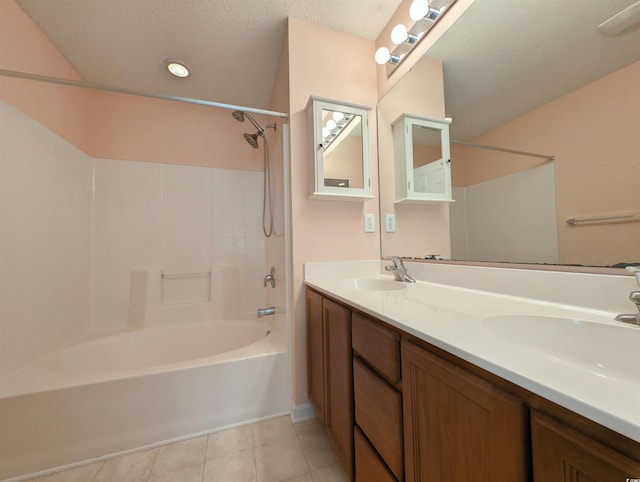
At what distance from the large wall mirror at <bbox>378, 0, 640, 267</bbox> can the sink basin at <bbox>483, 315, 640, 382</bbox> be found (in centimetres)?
23

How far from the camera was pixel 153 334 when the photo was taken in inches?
70.3

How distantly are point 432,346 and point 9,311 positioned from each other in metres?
1.91

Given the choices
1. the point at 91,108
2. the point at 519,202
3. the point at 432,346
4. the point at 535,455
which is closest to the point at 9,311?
the point at 91,108

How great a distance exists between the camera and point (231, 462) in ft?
3.53

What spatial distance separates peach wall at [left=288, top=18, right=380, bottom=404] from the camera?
1343 millimetres

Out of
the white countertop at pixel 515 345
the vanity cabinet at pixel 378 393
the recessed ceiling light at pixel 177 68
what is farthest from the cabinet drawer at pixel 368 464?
the recessed ceiling light at pixel 177 68

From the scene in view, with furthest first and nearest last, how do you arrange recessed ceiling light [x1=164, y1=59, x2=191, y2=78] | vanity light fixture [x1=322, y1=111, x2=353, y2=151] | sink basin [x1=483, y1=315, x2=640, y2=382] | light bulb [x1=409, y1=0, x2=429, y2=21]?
1. recessed ceiling light [x1=164, y1=59, x2=191, y2=78]
2. vanity light fixture [x1=322, y1=111, x2=353, y2=151]
3. light bulb [x1=409, y1=0, x2=429, y2=21]
4. sink basin [x1=483, y1=315, x2=640, y2=382]

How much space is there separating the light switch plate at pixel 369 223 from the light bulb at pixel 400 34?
94cm

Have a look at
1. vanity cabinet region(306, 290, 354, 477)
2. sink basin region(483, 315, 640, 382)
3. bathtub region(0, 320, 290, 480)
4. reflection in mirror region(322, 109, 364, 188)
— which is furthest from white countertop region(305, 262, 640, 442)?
bathtub region(0, 320, 290, 480)

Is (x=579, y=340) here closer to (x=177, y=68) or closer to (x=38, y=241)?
(x=38, y=241)

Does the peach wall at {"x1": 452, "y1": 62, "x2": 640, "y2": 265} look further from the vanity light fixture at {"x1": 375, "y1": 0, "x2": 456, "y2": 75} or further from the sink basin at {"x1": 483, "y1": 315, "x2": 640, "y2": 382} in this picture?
the vanity light fixture at {"x1": 375, "y1": 0, "x2": 456, "y2": 75}

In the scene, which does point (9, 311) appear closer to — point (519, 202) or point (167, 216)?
point (167, 216)

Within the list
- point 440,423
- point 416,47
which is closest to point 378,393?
point 440,423

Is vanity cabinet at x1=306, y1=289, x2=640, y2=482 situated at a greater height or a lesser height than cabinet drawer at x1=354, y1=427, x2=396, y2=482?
greater
